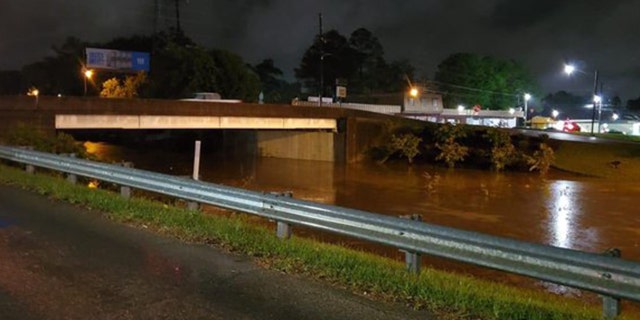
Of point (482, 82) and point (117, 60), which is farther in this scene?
point (482, 82)

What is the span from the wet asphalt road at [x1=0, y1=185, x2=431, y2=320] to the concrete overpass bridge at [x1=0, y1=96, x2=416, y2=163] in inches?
900

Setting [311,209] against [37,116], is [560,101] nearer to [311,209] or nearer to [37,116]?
[37,116]

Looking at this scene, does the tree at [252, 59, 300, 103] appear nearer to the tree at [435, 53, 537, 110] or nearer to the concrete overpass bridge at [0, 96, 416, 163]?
the tree at [435, 53, 537, 110]

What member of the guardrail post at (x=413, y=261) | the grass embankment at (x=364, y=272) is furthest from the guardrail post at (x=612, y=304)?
the guardrail post at (x=413, y=261)

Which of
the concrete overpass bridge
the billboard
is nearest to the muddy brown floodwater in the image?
the concrete overpass bridge

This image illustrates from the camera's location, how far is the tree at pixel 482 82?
11094cm

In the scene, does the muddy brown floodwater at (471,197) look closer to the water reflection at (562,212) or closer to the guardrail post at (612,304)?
the water reflection at (562,212)

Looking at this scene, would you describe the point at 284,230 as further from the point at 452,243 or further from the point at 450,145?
the point at 450,145

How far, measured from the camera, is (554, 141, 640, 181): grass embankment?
40.1m

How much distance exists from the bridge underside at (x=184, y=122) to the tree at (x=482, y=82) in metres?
67.5

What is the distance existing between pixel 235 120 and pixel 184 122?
3942mm

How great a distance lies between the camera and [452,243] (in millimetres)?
6477

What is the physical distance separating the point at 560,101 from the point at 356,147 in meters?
146

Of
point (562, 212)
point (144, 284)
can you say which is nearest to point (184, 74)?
point (562, 212)
